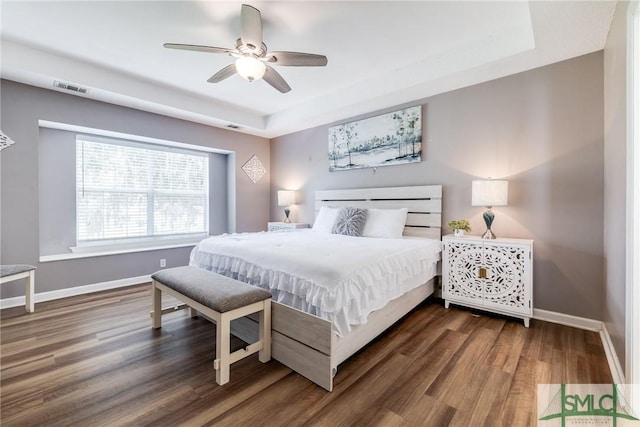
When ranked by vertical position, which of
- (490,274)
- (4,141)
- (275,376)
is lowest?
(275,376)

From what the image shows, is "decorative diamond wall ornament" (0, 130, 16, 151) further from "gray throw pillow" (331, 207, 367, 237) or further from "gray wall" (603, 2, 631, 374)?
"gray wall" (603, 2, 631, 374)

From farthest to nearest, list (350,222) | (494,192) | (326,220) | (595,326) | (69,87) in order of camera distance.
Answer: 1. (326,220)
2. (350,222)
3. (69,87)
4. (494,192)
5. (595,326)

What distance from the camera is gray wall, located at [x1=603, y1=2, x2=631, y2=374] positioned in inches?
67.0

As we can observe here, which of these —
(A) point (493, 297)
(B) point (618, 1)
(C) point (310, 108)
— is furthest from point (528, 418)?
(C) point (310, 108)

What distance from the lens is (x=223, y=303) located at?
69.6 inches

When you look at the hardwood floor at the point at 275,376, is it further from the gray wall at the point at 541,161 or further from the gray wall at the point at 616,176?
the gray wall at the point at 541,161

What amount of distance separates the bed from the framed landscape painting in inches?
52.8

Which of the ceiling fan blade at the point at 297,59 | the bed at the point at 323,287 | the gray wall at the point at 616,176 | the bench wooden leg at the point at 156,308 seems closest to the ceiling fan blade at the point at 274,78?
the ceiling fan blade at the point at 297,59

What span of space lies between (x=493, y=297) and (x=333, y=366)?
192cm

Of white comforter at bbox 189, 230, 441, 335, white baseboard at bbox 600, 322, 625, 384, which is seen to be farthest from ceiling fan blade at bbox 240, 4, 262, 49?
white baseboard at bbox 600, 322, 625, 384

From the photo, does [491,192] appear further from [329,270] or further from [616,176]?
[329,270]

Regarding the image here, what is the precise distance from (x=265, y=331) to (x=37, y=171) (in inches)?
135

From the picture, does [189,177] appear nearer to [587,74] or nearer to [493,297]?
[493,297]

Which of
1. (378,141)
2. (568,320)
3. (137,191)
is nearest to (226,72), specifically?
(378,141)
